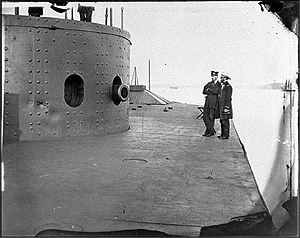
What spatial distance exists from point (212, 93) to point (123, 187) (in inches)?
209

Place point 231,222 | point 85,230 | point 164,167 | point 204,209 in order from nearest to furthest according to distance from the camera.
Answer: point 85,230 → point 231,222 → point 204,209 → point 164,167

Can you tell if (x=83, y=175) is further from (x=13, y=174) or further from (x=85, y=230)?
(x=85, y=230)

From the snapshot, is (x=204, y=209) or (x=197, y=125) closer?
(x=204, y=209)

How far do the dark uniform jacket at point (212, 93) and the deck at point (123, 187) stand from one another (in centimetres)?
253

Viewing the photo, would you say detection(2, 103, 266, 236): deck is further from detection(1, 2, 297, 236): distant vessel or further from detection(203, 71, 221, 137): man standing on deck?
detection(203, 71, 221, 137): man standing on deck

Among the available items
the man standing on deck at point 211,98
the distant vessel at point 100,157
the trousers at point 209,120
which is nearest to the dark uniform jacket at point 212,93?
the man standing on deck at point 211,98

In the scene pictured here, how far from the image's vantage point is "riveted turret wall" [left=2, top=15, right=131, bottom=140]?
604 centimetres

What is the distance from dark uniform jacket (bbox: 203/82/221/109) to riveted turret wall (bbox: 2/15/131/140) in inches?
92.0

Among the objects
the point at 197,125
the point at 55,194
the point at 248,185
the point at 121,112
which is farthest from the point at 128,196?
the point at 197,125

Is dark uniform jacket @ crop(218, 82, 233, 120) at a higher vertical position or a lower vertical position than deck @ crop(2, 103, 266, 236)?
higher

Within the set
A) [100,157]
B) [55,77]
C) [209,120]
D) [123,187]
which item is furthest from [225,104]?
[123,187]

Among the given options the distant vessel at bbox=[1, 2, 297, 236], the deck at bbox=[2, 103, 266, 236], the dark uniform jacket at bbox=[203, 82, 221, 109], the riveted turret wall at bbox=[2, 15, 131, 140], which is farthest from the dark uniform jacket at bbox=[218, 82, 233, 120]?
the riveted turret wall at bbox=[2, 15, 131, 140]

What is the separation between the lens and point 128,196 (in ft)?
10.0

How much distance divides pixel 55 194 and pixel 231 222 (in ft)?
4.54
